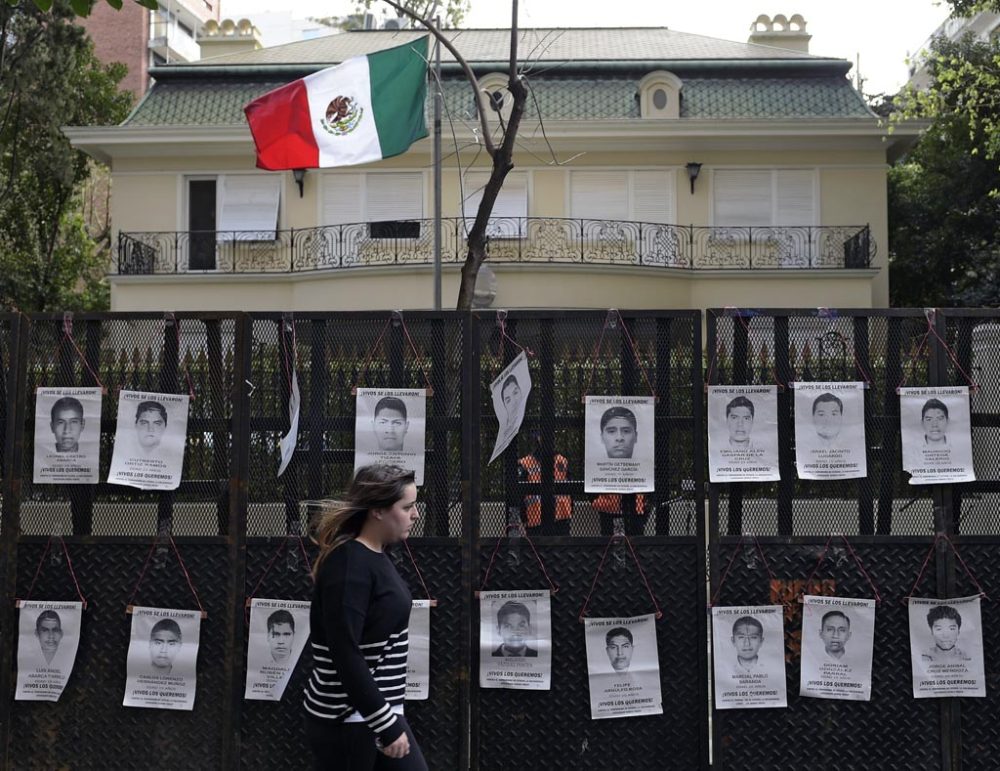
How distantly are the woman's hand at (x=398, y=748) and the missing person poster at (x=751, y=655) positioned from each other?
6.82 feet

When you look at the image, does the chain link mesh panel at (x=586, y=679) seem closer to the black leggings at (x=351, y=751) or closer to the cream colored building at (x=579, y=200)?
the black leggings at (x=351, y=751)

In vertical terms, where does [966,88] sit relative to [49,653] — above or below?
above

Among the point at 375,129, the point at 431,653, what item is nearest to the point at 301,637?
the point at 431,653

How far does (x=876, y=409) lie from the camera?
5.83 metres

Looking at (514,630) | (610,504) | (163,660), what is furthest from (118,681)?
(610,504)

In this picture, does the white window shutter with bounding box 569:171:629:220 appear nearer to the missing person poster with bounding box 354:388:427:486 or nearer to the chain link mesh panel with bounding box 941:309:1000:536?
the chain link mesh panel with bounding box 941:309:1000:536

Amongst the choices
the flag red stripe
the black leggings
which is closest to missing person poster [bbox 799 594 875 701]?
the black leggings

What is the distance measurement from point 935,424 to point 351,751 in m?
3.32

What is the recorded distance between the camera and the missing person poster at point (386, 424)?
19.1ft

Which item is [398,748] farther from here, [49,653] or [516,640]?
[49,653]

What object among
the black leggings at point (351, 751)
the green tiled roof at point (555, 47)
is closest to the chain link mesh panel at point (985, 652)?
the black leggings at point (351, 751)

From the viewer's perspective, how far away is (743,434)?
5766 millimetres

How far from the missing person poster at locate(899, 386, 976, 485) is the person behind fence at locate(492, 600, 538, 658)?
2045mm

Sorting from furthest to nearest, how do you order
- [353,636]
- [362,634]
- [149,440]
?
[149,440], [362,634], [353,636]
